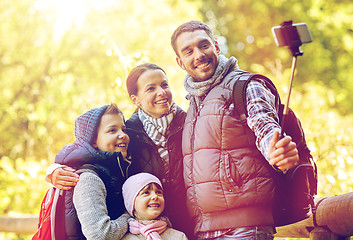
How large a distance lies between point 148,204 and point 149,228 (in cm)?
15

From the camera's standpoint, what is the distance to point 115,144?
9.93 feet

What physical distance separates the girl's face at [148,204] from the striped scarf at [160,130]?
9.6 inches

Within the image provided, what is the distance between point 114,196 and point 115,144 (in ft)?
1.09

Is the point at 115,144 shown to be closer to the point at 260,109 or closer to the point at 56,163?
the point at 56,163

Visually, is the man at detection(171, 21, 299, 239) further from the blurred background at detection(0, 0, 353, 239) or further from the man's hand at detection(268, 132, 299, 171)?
the blurred background at detection(0, 0, 353, 239)

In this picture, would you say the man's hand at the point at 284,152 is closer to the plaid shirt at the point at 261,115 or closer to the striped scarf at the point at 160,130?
the plaid shirt at the point at 261,115

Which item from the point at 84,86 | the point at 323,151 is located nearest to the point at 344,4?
the point at 84,86

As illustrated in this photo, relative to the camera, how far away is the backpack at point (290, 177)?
8.18 feet

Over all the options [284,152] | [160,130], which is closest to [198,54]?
[160,130]

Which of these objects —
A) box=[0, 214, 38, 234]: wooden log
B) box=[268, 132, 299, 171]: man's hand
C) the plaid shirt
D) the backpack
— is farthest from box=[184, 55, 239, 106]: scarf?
box=[0, 214, 38, 234]: wooden log

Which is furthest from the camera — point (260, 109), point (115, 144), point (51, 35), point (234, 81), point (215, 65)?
point (51, 35)

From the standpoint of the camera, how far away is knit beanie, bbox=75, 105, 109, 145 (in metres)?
3.05

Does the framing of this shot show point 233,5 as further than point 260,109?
Yes

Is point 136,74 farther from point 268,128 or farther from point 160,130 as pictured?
point 268,128
